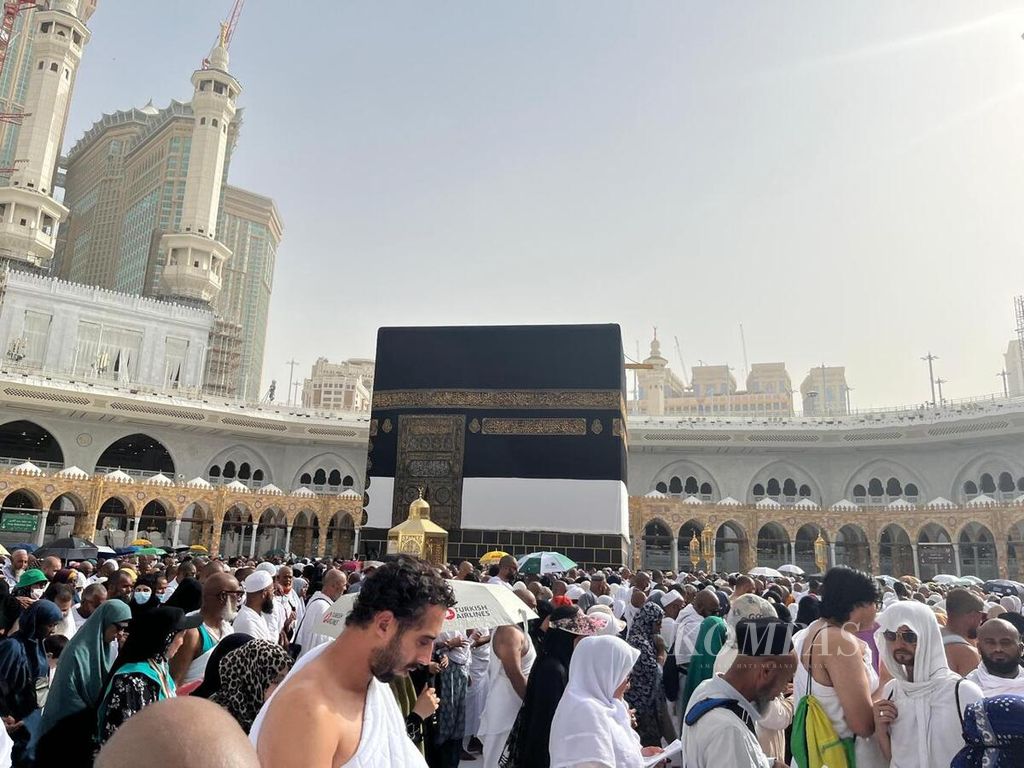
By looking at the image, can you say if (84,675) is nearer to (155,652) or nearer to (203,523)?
(155,652)

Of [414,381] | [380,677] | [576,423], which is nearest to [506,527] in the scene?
[576,423]

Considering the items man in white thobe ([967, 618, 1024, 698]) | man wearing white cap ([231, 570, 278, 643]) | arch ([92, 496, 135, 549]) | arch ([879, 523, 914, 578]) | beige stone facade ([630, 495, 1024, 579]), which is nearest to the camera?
man in white thobe ([967, 618, 1024, 698])

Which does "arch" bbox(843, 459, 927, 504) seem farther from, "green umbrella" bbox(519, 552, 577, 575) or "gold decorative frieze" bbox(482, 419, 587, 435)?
"green umbrella" bbox(519, 552, 577, 575)

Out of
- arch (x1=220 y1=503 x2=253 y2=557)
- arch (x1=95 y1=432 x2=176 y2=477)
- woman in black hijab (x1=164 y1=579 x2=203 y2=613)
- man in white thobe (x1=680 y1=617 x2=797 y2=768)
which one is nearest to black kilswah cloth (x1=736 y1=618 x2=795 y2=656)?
man in white thobe (x1=680 y1=617 x2=797 y2=768)

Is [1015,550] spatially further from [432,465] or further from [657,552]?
[432,465]

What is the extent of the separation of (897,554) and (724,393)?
47896 millimetres

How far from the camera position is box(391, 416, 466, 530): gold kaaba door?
1770 cm

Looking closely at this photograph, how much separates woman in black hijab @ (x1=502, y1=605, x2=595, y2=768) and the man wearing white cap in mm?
1476

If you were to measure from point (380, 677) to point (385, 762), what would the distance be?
0.15 m

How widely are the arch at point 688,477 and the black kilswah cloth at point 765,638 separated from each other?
26.4 meters

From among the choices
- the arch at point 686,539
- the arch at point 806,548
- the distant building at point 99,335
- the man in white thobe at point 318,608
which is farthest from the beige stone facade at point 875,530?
the man in white thobe at point 318,608

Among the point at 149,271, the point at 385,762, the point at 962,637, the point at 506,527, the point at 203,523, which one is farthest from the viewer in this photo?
the point at 149,271

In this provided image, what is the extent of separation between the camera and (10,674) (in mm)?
2916

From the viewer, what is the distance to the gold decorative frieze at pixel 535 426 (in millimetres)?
17703
